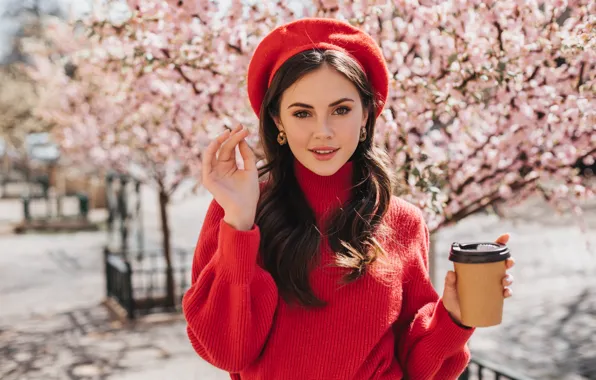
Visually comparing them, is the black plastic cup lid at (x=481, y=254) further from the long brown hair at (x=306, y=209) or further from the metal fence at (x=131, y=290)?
the metal fence at (x=131, y=290)

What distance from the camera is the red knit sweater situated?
166 cm

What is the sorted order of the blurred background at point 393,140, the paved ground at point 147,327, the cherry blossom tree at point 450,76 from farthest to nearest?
1. the paved ground at point 147,327
2. the blurred background at point 393,140
3. the cherry blossom tree at point 450,76

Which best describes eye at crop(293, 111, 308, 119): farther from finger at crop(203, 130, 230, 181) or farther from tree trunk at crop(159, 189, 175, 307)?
tree trunk at crop(159, 189, 175, 307)

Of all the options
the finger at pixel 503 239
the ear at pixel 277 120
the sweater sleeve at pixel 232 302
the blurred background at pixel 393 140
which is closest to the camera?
the sweater sleeve at pixel 232 302

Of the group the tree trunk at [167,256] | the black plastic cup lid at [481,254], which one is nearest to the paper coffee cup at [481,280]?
the black plastic cup lid at [481,254]

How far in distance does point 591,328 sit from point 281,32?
7093 mm

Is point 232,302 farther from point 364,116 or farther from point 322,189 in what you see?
point 364,116

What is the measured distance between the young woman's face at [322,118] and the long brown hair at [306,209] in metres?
0.03

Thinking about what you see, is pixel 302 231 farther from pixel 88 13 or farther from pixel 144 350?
pixel 144 350

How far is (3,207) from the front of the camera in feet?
72.3

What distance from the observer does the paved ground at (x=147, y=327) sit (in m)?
6.43

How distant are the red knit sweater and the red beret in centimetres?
29

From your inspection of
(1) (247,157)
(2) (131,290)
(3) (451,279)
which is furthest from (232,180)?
(2) (131,290)

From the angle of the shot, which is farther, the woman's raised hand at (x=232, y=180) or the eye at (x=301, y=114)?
the eye at (x=301, y=114)
